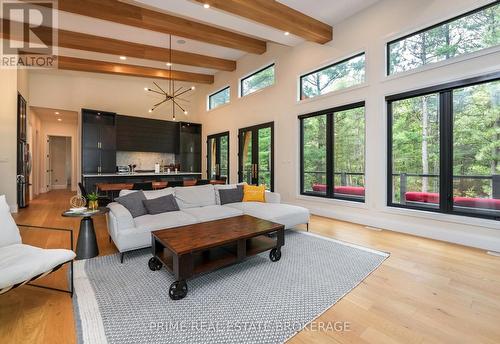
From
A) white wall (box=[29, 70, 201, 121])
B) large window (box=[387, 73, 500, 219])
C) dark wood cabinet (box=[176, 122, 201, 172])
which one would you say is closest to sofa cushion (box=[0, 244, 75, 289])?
large window (box=[387, 73, 500, 219])

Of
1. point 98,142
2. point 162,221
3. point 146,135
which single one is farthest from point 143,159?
point 162,221

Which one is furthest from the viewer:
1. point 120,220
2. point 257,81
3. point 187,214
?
point 257,81

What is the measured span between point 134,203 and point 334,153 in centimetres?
405

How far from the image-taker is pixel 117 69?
7.26 metres

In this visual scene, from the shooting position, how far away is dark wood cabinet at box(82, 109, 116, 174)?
7.13 metres

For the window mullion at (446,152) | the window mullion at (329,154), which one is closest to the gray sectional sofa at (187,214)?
the window mullion at (329,154)

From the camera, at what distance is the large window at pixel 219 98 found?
330 inches

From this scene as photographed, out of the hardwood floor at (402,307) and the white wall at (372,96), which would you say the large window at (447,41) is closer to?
the white wall at (372,96)

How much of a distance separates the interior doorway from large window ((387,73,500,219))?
13.1 m

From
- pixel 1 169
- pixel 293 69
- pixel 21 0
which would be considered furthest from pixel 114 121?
pixel 293 69

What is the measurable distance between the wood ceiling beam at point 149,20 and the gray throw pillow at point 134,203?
3.42 m

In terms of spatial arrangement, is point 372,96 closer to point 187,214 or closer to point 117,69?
point 187,214

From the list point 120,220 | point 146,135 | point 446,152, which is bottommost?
point 120,220

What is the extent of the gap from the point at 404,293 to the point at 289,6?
476 centimetres
